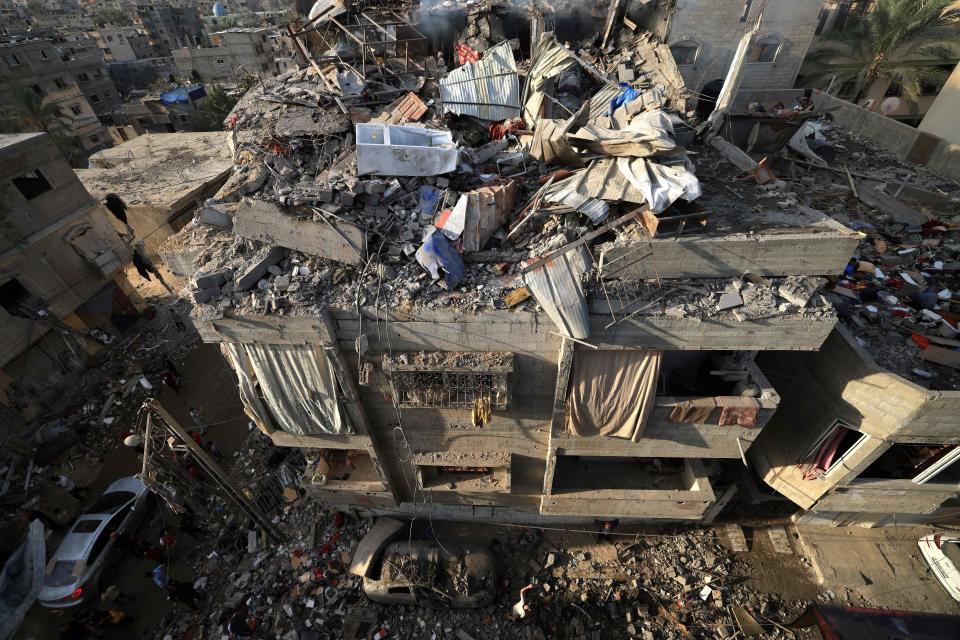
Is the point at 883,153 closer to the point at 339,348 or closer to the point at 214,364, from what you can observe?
the point at 339,348

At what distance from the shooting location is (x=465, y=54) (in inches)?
471

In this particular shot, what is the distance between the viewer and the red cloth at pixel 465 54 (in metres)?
11.8

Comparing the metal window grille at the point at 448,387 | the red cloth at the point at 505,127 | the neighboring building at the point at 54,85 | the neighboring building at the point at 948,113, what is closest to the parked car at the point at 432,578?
the metal window grille at the point at 448,387

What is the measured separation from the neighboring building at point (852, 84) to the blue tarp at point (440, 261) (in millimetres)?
26658

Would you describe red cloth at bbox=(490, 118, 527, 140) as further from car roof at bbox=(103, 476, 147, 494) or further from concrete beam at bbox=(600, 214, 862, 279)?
car roof at bbox=(103, 476, 147, 494)

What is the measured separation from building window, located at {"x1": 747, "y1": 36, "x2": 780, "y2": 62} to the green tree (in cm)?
3447

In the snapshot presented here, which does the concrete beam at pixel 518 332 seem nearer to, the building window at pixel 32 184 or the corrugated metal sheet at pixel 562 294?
the corrugated metal sheet at pixel 562 294

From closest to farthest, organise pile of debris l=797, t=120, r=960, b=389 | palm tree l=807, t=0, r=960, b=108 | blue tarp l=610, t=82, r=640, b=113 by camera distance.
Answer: pile of debris l=797, t=120, r=960, b=389 → blue tarp l=610, t=82, r=640, b=113 → palm tree l=807, t=0, r=960, b=108

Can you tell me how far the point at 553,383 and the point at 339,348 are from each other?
4062 mm

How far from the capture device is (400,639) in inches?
412

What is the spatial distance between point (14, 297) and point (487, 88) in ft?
59.6

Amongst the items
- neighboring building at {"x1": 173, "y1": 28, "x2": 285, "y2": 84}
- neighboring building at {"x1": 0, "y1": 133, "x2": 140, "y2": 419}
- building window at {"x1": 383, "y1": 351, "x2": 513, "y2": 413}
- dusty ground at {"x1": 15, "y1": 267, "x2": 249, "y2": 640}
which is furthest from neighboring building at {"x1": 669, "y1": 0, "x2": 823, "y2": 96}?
neighboring building at {"x1": 173, "y1": 28, "x2": 285, "y2": 84}

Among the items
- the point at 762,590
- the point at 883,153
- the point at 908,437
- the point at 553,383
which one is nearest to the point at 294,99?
the point at 553,383

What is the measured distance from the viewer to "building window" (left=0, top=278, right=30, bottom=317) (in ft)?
48.5
